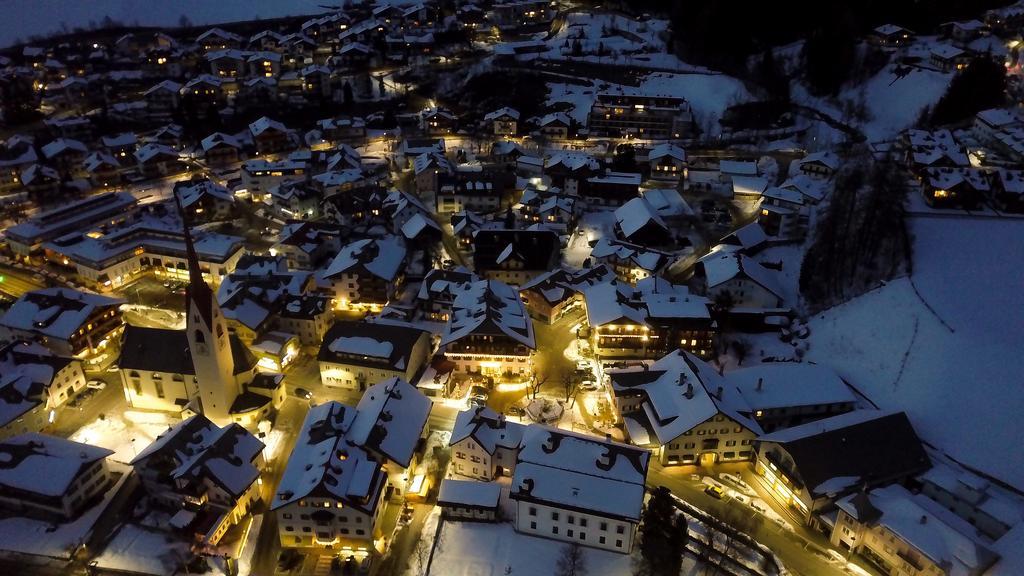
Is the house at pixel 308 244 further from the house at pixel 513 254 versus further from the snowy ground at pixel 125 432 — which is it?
the snowy ground at pixel 125 432

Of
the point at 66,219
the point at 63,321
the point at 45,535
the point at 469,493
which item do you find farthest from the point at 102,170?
the point at 469,493

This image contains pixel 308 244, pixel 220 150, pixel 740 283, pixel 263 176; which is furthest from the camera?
pixel 220 150

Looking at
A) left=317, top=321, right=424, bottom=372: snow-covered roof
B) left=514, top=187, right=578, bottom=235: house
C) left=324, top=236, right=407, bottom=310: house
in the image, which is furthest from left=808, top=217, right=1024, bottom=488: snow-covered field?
left=324, top=236, right=407, bottom=310: house

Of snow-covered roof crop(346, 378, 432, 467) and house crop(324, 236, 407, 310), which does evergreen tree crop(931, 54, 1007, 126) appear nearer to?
house crop(324, 236, 407, 310)

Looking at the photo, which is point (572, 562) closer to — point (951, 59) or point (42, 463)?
point (42, 463)

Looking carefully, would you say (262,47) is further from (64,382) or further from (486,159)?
(64,382)

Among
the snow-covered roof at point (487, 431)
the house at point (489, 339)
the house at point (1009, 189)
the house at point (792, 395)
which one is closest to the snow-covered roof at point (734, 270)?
the house at point (792, 395)
